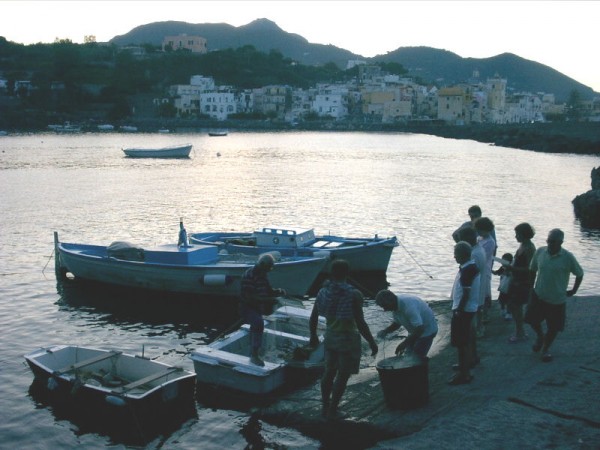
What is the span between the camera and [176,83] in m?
186

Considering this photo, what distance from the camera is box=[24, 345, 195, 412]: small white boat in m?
10.2

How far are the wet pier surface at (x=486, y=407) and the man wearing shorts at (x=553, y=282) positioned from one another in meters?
0.75

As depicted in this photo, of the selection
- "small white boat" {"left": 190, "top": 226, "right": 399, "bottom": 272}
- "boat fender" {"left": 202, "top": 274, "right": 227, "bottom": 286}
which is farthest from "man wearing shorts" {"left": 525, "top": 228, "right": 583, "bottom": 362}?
"small white boat" {"left": 190, "top": 226, "right": 399, "bottom": 272}

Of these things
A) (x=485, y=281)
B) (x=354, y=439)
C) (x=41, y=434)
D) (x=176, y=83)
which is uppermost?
(x=176, y=83)

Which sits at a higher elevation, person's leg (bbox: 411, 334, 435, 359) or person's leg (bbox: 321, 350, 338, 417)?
person's leg (bbox: 411, 334, 435, 359)

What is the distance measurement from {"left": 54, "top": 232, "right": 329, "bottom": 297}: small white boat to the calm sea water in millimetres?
542

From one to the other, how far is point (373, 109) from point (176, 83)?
→ 56.5m

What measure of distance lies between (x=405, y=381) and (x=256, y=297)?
2817mm

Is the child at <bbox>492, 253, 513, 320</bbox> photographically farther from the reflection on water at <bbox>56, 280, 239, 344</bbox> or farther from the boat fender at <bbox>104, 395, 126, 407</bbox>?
the reflection on water at <bbox>56, 280, 239, 344</bbox>

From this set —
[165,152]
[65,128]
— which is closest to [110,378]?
[165,152]

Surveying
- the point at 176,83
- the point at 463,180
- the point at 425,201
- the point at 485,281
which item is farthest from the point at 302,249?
the point at 176,83

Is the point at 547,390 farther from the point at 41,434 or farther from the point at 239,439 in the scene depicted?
the point at 41,434

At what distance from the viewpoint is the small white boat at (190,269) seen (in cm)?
1805

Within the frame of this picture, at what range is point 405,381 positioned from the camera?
8.91 m
